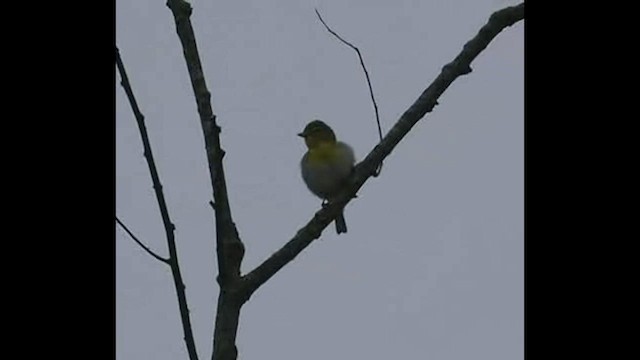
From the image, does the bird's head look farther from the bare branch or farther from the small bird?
the bare branch

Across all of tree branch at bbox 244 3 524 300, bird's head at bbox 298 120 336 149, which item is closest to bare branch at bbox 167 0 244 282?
tree branch at bbox 244 3 524 300

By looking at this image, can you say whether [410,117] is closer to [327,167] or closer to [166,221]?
[166,221]

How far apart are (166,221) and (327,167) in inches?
98.3

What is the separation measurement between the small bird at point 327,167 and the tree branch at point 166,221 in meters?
2.18

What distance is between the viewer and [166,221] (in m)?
2.04

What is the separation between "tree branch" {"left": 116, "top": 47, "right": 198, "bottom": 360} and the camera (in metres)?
1.96

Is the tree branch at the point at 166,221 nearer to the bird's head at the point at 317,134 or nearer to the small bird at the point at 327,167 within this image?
the small bird at the point at 327,167

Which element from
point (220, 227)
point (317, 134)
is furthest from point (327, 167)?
point (220, 227)

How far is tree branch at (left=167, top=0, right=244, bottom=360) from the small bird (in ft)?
6.07
